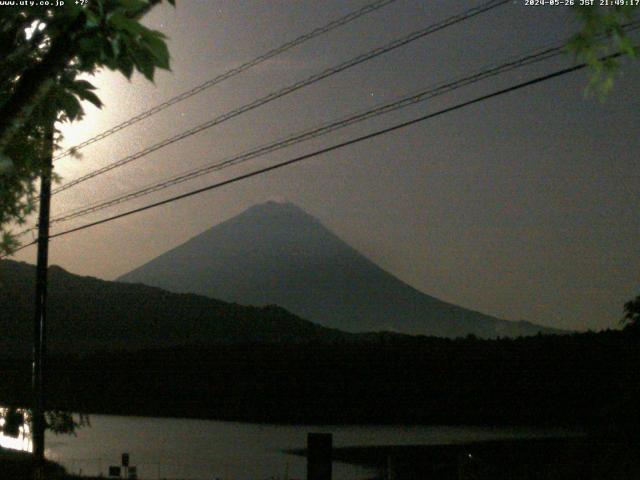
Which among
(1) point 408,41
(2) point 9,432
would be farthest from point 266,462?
(1) point 408,41

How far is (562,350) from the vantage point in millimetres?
81438

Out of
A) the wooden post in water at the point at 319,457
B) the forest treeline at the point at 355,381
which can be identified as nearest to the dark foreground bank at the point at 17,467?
the wooden post in water at the point at 319,457

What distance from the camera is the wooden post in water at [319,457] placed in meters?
9.45

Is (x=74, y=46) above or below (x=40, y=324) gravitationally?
above

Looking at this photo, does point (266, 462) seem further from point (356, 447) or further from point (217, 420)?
point (217, 420)

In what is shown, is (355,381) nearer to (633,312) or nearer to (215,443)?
(215,443)

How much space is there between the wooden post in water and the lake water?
27.8 metres

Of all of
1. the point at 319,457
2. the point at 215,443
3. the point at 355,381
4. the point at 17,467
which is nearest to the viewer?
the point at 319,457

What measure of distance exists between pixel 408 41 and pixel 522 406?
78433 mm

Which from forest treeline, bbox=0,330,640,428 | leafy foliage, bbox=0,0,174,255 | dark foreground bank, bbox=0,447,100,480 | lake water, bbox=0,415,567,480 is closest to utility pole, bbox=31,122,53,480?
dark foreground bank, bbox=0,447,100,480

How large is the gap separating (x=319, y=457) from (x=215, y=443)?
68722 millimetres

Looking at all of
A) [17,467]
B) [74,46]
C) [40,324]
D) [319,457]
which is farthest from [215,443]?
[74,46]

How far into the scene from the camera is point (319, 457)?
951 centimetres

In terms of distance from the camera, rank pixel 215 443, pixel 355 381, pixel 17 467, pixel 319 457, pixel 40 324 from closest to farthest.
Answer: pixel 319 457 → pixel 17 467 → pixel 40 324 → pixel 215 443 → pixel 355 381
